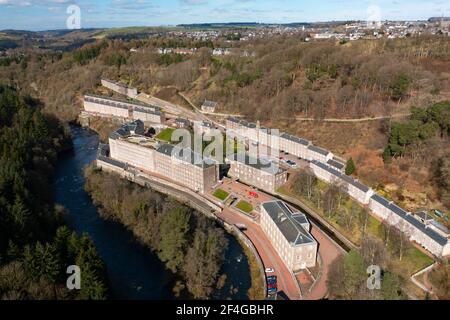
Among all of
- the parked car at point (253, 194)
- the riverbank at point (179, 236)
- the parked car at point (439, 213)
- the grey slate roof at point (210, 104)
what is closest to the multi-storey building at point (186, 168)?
the parked car at point (253, 194)

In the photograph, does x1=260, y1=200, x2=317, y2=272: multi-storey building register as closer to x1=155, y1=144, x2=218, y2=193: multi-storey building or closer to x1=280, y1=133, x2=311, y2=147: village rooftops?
x1=155, y1=144, x2=218, y2=193: multi-storey building

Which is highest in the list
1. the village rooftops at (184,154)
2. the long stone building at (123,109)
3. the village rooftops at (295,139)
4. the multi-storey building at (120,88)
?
the multi-storey building at (120,88)

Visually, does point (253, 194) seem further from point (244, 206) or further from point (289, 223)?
point (289, 223)

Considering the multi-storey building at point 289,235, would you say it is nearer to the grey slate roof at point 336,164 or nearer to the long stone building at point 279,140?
the grey slate roof at point 336,164

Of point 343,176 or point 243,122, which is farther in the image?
point 243,122

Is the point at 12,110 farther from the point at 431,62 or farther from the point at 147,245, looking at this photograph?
the point at 431,62

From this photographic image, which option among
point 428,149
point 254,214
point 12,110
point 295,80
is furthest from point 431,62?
point 12,110

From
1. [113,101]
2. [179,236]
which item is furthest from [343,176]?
[113,101]
